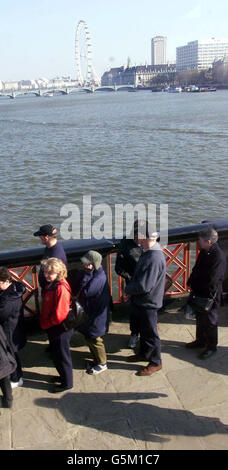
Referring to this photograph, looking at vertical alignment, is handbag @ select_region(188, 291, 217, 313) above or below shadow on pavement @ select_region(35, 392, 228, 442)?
above

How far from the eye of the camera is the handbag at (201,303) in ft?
12.8

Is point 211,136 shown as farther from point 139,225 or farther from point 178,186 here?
point 139,225

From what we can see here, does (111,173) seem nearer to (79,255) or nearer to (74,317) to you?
(79,255)

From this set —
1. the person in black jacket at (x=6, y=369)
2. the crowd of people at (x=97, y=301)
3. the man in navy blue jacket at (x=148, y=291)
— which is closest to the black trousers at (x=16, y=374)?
the crowd of people at (x=97, y=301)

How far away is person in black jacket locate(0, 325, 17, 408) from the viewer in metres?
3.43

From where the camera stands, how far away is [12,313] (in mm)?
3609

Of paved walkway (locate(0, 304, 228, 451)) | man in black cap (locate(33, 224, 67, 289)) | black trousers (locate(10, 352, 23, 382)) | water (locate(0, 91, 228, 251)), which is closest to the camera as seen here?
paved walkway (locate(0, 304, 228, 451))

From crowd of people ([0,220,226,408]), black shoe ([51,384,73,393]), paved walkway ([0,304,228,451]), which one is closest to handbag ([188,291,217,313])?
crowd of people ([0,220,226,408])

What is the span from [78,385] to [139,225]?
1507 mm

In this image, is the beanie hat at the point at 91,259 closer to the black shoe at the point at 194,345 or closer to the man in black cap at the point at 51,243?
the man in black cap at the point at 51,243

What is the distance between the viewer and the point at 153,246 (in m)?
3.67

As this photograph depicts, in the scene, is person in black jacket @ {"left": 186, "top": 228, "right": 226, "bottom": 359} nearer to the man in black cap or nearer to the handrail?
the handrail

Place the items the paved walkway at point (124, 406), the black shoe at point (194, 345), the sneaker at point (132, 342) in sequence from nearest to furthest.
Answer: the paved walkway at point (124, 406), the black shoe at point (194, 345), the sneaker at point (132, 342)
